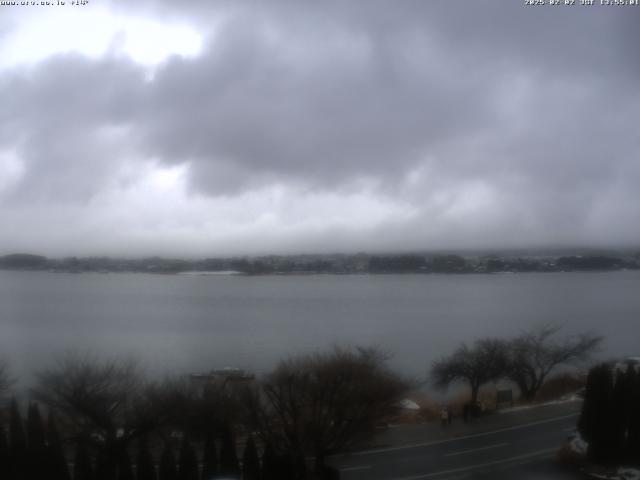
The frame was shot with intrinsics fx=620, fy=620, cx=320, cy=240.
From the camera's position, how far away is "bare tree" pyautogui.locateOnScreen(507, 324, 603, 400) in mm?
15406

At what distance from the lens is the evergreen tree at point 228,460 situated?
24.1 ft

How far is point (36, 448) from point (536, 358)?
1310 cm

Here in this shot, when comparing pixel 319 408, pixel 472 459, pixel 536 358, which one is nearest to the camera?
pixel 319 408

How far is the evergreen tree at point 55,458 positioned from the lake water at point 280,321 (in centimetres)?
1039

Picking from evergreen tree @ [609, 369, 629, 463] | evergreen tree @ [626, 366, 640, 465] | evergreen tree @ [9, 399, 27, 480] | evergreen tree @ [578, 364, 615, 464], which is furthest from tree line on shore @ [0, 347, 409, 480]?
evergreen tree @ [626, 366, 640, 465]

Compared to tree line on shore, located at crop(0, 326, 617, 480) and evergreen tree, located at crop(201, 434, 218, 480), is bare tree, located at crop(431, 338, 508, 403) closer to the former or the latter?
tree line on shore, located at crop(0, 326, 617, 480)

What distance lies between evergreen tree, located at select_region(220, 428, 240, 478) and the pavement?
148 centimetres

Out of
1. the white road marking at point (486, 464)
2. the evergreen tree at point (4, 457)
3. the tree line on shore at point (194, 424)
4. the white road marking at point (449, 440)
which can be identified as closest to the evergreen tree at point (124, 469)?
the tree line on shore at point (194, 424)

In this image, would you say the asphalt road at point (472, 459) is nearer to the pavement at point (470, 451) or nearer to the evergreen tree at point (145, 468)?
the pavement at point (470, 451)

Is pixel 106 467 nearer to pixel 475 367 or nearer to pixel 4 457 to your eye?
pixel 4 457

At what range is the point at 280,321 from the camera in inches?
1315

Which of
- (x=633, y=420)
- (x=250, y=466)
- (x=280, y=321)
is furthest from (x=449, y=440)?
(x=280, y=321)

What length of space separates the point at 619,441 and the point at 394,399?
120 inches

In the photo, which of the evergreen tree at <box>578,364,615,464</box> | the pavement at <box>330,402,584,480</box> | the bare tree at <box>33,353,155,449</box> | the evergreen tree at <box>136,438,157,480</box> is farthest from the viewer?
the evergreen tree at <box>578,364,615,464</box>
